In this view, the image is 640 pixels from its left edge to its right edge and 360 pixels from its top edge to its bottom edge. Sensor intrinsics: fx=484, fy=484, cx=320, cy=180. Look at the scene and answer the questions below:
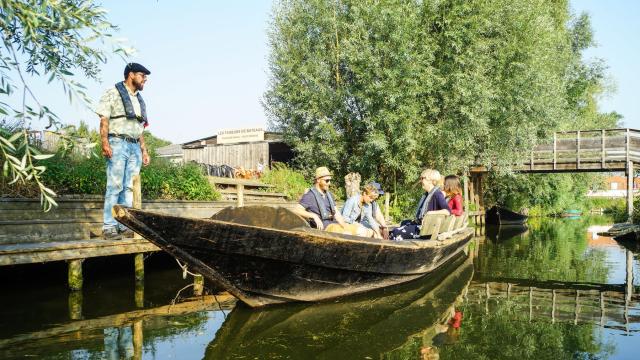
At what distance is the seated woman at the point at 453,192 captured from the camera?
8062mm

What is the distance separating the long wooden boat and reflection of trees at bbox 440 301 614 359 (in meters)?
1.36

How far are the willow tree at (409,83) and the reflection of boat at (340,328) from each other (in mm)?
9210

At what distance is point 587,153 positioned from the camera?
20.8 metres

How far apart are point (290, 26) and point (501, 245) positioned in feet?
33.5

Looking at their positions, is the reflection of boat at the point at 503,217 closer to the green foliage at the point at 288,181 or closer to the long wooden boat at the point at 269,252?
the green foliage at the point at 288,181

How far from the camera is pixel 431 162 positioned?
1669 cm

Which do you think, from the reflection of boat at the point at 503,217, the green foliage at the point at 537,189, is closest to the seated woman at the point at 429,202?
the green foliage at the point at 537,189

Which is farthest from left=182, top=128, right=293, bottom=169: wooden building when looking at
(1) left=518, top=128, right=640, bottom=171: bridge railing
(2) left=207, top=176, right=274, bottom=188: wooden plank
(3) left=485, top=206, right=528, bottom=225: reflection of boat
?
(3) left=485, top=206, right=528, bottom=225: reflection of boat

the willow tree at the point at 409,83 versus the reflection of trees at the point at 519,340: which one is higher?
the willow tree at the point at 409,83

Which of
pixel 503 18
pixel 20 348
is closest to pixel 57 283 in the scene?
pixel 20 348

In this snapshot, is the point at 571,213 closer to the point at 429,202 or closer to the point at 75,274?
the point at 429,202

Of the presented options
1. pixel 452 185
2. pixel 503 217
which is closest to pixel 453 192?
pixel 452 185

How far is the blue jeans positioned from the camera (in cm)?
571

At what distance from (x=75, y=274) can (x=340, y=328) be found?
11.6 feet
